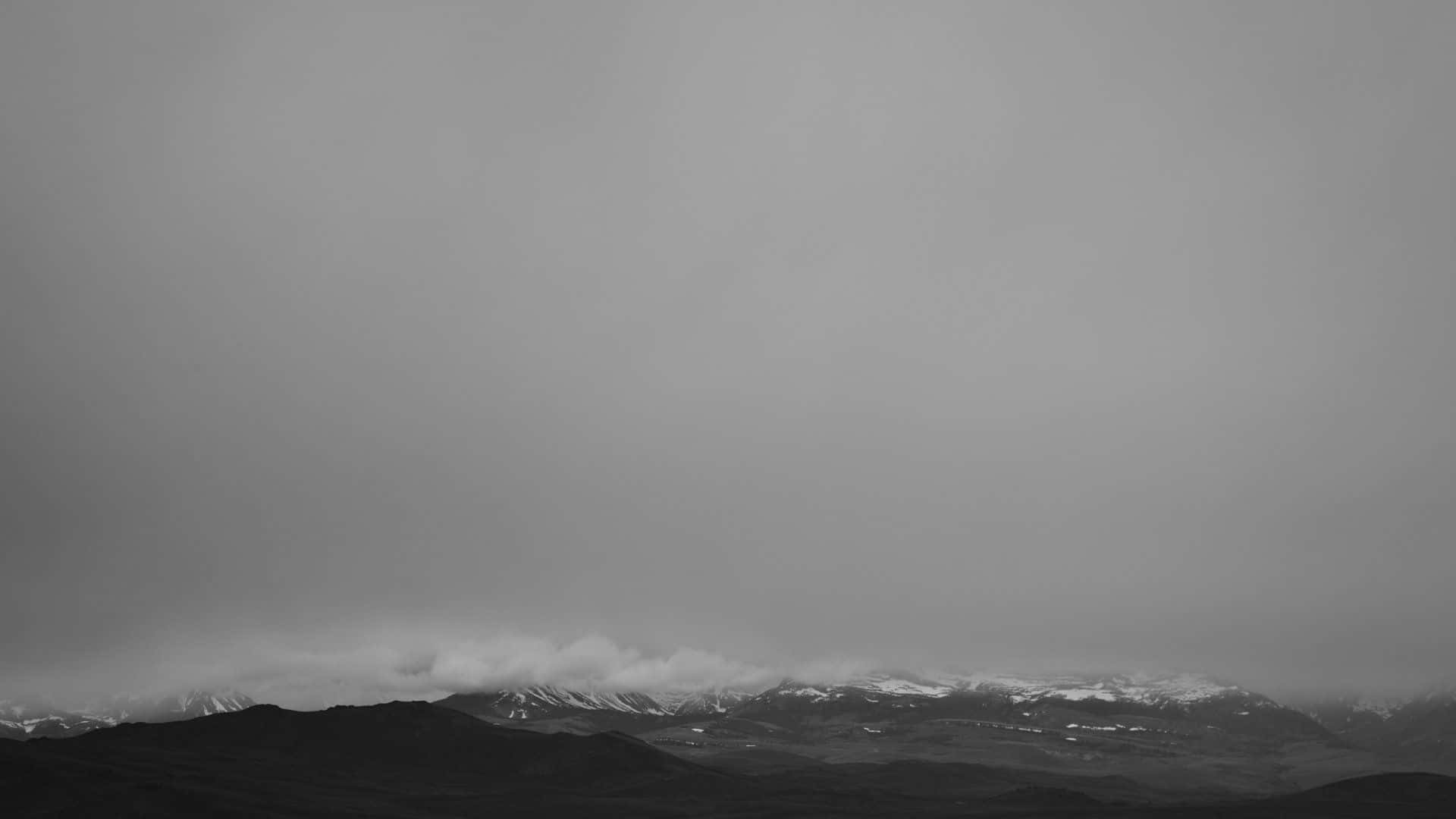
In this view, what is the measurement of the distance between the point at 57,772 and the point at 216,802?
34.0 metres

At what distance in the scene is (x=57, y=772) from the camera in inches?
7800

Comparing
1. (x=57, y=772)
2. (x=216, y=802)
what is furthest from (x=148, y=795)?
(x=57, y=772)

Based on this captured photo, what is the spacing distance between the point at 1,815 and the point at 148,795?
81.7 feet

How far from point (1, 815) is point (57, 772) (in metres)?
17.0

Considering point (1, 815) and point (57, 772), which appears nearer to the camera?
point (1, 815)

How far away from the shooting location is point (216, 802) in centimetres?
19912

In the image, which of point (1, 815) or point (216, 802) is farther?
point (216, 802)

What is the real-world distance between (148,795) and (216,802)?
46.0ft

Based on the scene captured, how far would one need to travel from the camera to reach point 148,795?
622 feet

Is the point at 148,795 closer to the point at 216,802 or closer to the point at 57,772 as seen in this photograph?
the point at 216,802

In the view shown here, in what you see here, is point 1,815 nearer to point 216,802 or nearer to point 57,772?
point 57,772

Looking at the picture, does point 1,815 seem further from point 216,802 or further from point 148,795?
point 216,802

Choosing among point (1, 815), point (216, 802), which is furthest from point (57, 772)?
point (216, 802)
